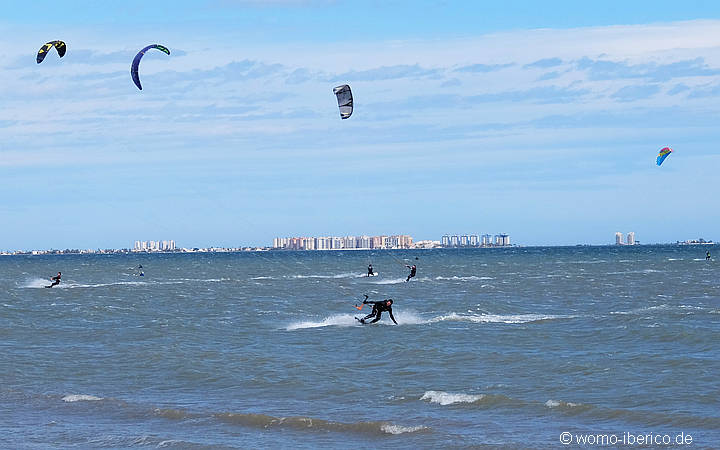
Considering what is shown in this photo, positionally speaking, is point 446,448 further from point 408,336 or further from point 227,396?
point 408,336

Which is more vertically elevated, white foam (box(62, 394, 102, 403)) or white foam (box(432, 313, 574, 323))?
white foam (box(432, 313, 574, 323))

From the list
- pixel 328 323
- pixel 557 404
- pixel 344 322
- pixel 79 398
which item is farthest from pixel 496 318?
pixel 79 398

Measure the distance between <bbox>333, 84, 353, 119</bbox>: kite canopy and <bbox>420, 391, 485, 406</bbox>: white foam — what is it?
54.7 feet

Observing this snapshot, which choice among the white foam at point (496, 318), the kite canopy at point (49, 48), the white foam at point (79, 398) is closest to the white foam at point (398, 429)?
the white foam at point (79, 398)

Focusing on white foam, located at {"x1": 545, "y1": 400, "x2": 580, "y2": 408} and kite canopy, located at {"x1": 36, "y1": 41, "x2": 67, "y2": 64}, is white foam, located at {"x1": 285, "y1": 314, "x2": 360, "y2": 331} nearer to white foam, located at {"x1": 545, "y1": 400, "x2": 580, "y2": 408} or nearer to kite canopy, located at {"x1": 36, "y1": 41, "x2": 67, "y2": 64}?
kite canopy, located at {"x1": 36, "y1": 41, "x2": 67, "y2": 64}

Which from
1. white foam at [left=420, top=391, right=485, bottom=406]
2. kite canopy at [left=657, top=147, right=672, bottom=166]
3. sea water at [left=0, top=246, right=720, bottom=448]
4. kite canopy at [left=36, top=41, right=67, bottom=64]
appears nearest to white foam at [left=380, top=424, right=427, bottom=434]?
sea water at [left=0, top=246, right=720, bottom=448]

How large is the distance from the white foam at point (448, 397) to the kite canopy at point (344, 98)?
656 inches

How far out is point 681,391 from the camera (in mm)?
18266

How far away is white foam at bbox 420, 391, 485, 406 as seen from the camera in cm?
1778

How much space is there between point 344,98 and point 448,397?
17.8m

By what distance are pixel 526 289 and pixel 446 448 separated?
42338 millimetres

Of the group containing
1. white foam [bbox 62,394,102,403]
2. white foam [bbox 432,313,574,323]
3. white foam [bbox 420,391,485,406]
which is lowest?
white foam [bbox 62,394,102,403]

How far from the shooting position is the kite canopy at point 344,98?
110 feet

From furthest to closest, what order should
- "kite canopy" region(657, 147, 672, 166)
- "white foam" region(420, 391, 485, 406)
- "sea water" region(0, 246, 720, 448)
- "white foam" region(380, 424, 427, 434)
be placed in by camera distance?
Result: "kite canopy" region(657, 147, 672, 166) → "white foam" region(420, 391, 485, 406) → "sea water" region(0, 246, 720, 448) → "white foam" region(380, 424, 427, 434)
